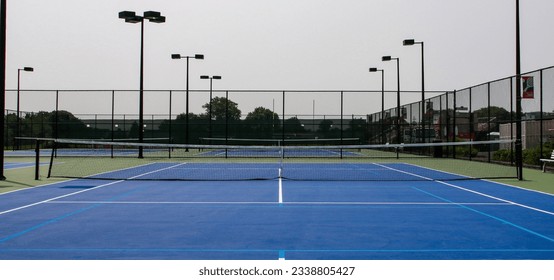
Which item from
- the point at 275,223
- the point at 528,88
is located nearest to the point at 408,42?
the point at 528,88

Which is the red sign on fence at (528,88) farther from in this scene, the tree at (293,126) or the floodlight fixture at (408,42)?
the tree at (293,126)

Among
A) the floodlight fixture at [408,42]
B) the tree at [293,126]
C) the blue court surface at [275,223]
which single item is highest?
the floodlight fixture at [408,42]

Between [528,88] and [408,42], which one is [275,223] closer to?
[528,88]

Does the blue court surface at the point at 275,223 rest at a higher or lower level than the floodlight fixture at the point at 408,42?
lower

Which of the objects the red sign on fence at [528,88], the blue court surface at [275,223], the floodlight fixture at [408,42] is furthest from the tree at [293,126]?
the blue court surface at [275,223]

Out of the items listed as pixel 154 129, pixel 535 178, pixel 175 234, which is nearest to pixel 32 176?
pixel 175 234

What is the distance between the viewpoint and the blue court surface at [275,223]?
5970 millimetres

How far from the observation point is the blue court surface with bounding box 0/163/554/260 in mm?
5970

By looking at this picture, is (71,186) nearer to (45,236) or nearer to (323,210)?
(45,236)

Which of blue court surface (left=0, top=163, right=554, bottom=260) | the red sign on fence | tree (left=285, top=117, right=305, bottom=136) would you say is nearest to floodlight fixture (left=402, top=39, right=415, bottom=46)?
the red sign on fence

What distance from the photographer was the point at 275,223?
309 inches

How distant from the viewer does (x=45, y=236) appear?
6.84m

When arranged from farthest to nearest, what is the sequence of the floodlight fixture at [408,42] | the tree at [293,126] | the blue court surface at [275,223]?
the tree at [293,126], the floodlight fixture at [408,42], the blue court surface at [275,223]

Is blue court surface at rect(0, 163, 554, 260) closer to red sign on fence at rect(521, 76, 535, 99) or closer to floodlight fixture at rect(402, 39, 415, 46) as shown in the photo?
red sign on fence at rect(521, 76, 535, 99)
